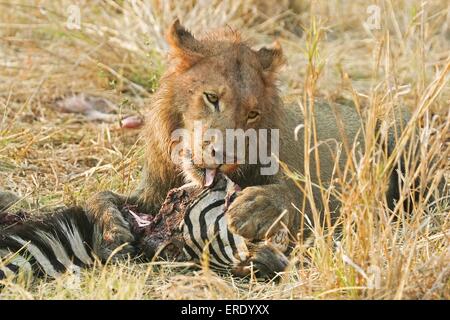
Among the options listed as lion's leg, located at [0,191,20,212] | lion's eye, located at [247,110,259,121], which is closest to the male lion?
lion's eye, located at [247,110,259,121]

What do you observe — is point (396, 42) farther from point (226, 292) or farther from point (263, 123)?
point (226, 292)

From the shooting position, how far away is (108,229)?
194 inches

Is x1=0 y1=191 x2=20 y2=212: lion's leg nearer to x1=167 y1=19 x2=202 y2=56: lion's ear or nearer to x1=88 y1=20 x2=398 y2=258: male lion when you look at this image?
x1=88 y1=20 x2=398 y2=258: male lion

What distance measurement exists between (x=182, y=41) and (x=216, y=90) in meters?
0.52

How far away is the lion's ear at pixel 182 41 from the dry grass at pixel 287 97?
59 cm

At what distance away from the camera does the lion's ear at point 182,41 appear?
198 inches

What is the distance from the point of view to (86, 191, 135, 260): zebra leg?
4.83m

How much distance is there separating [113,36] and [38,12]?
0.84 meters

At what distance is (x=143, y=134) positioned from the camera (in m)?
5.50

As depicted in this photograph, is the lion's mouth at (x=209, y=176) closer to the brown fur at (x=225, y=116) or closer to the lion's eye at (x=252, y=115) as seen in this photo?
the brown fur at (x=225, y=116)

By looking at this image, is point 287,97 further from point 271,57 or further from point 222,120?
point 222,120

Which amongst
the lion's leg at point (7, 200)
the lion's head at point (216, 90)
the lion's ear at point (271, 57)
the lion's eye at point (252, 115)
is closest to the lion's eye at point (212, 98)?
the lion's head at point (216, 90)
